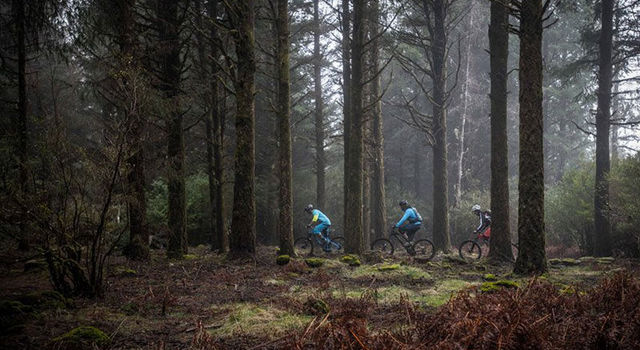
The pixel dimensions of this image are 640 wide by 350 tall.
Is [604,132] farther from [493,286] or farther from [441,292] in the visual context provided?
[493,286]

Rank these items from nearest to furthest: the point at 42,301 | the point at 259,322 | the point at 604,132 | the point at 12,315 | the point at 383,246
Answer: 1. the point at 12,315
2. the point at 259,322
3. the point at 42,301
4. the point at 604,132
5. the point at 383,246

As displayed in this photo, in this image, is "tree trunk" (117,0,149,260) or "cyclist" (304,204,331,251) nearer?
"tree trunk" (117,0,149,260)

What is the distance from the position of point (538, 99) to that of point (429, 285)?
4718 millimetres

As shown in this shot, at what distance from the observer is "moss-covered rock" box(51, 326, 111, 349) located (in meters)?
3.41

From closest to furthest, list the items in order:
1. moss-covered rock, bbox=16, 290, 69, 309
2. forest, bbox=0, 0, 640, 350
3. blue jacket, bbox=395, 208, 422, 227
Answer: forest, bbox=0, 0, 640, 350
moss-covered rock, bbox=16, 290, 69, 309
blue jacket, bbox=395, 208, 422, 227

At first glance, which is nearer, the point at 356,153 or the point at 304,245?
the point at 356,153

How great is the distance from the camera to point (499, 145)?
440 inches

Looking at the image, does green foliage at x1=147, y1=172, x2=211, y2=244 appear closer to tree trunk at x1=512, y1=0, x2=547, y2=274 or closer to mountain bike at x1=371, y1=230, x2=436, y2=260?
mountain bike at x1=371, y1=230, x2=436, y2=260

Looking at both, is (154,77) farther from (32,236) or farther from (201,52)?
(32,236)

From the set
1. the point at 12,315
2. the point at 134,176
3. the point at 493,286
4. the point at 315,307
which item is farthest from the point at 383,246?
the point at 12,315

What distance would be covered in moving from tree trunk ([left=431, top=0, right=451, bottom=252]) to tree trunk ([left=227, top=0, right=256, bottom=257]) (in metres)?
8.00

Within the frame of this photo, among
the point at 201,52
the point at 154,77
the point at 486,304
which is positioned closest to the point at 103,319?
the point at 486,304

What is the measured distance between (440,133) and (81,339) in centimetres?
1431

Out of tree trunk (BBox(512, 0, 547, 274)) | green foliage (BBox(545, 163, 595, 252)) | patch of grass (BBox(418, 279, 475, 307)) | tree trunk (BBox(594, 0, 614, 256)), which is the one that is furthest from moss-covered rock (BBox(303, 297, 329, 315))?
green foliage (BBox(545, 163, 595, 252))
